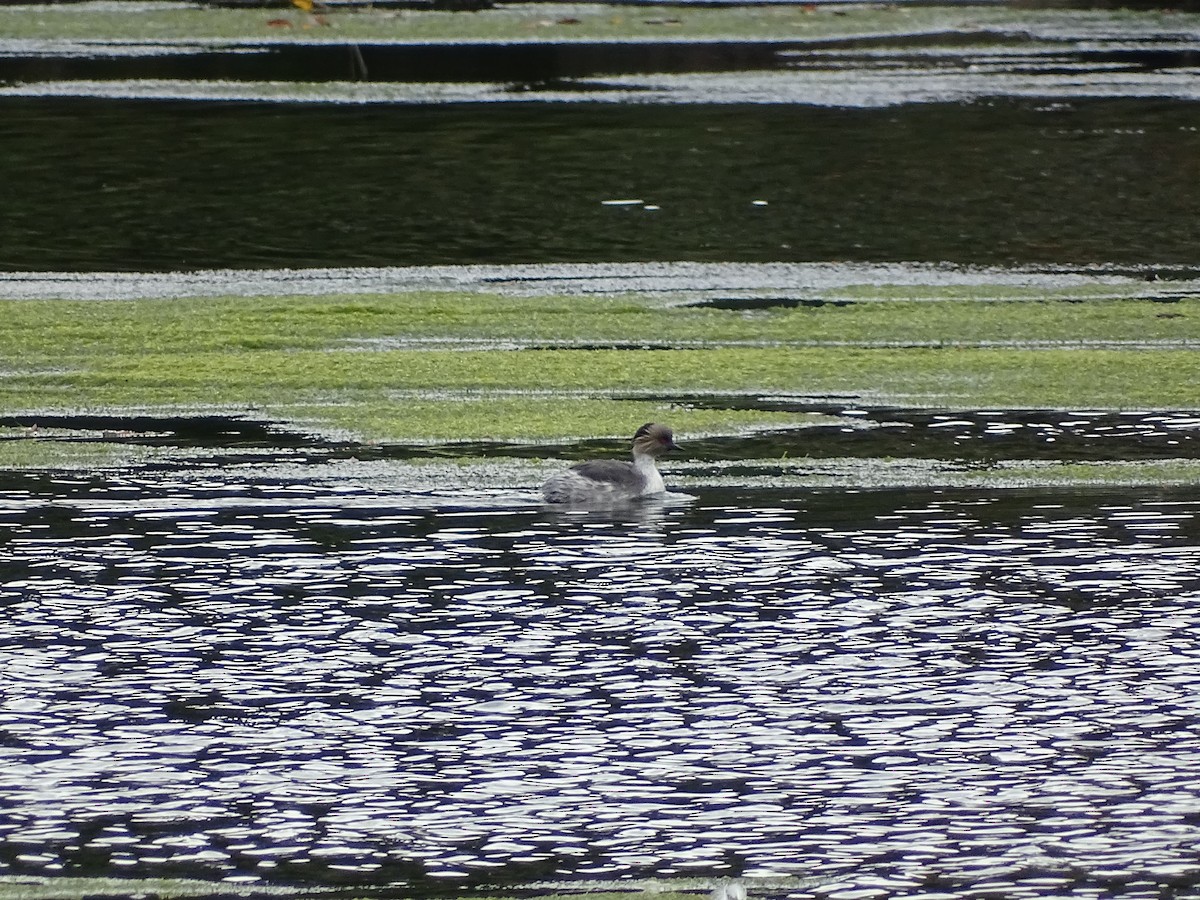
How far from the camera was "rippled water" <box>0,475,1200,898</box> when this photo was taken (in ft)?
32.0

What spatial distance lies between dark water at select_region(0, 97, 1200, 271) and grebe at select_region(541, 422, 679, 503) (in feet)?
31.4

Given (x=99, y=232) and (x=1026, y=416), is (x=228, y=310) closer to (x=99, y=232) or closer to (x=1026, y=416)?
(x=99, y=232)

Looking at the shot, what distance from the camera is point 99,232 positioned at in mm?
26562

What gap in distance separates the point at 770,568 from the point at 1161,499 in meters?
3.09

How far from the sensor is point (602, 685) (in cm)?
1187

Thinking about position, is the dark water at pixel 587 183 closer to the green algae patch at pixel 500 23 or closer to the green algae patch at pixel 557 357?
the green algae patch at pixel 557 357

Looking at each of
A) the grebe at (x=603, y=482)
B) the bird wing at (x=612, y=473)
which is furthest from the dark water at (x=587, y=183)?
the bird wing at (x=612, y=473)

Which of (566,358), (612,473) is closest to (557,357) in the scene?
(566,358)

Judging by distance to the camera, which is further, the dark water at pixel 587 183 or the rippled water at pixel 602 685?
the dark water at pixel 587 183

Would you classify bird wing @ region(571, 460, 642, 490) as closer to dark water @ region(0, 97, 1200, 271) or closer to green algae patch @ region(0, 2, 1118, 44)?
dark water @ region(0, 97, 1200, 271)

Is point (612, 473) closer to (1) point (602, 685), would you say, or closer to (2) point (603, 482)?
(2) point (603, 482)

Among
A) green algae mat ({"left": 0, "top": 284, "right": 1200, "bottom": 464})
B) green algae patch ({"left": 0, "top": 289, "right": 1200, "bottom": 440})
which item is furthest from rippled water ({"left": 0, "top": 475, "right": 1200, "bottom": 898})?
green algae patch ({"left": 0, "top": 289, "right": 1200, "bottom": 440})

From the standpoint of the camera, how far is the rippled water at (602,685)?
384 inches

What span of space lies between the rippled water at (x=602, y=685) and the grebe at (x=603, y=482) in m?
0.15
